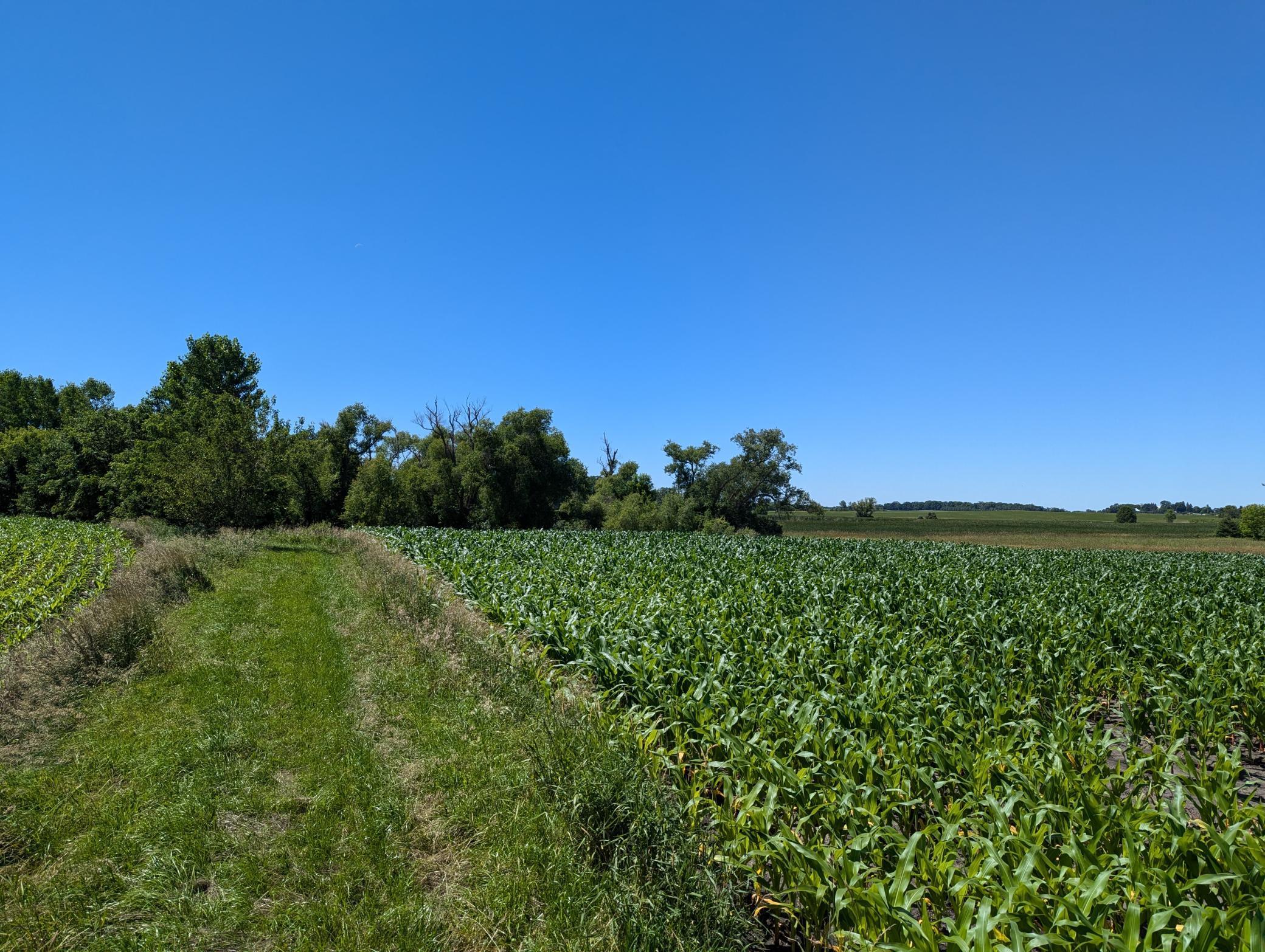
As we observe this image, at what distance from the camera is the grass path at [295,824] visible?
357 centimetres

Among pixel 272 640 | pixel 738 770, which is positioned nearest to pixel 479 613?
pixel 272 640

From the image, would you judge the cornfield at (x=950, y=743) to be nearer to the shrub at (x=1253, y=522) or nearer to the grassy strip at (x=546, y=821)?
the grassy strip at (x=546, y=821)

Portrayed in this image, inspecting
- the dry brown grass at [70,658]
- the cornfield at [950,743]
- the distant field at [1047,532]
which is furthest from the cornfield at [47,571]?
the distant field at [1047,532]

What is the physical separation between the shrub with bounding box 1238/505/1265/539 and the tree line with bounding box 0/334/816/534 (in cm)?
4776

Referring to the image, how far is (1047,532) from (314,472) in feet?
280

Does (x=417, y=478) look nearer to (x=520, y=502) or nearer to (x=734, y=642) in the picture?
(x=520, y=502)

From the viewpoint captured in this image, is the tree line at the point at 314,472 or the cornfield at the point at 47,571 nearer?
the cornfield at the point at 47,571

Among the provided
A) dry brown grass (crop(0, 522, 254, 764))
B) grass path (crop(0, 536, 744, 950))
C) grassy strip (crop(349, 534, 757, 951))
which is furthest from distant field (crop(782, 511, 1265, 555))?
dry brown grass (crop(0, 522, 254, 764))

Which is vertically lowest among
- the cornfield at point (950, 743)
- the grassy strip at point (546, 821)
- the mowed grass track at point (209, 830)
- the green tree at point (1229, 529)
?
the mowed grass track at point (209, 830)

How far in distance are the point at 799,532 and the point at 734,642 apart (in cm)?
6989

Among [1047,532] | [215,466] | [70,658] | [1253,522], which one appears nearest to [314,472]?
[215,466]

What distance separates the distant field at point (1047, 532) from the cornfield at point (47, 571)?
49.8 m

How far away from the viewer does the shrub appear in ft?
206

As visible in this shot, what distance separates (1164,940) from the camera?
2486mm
